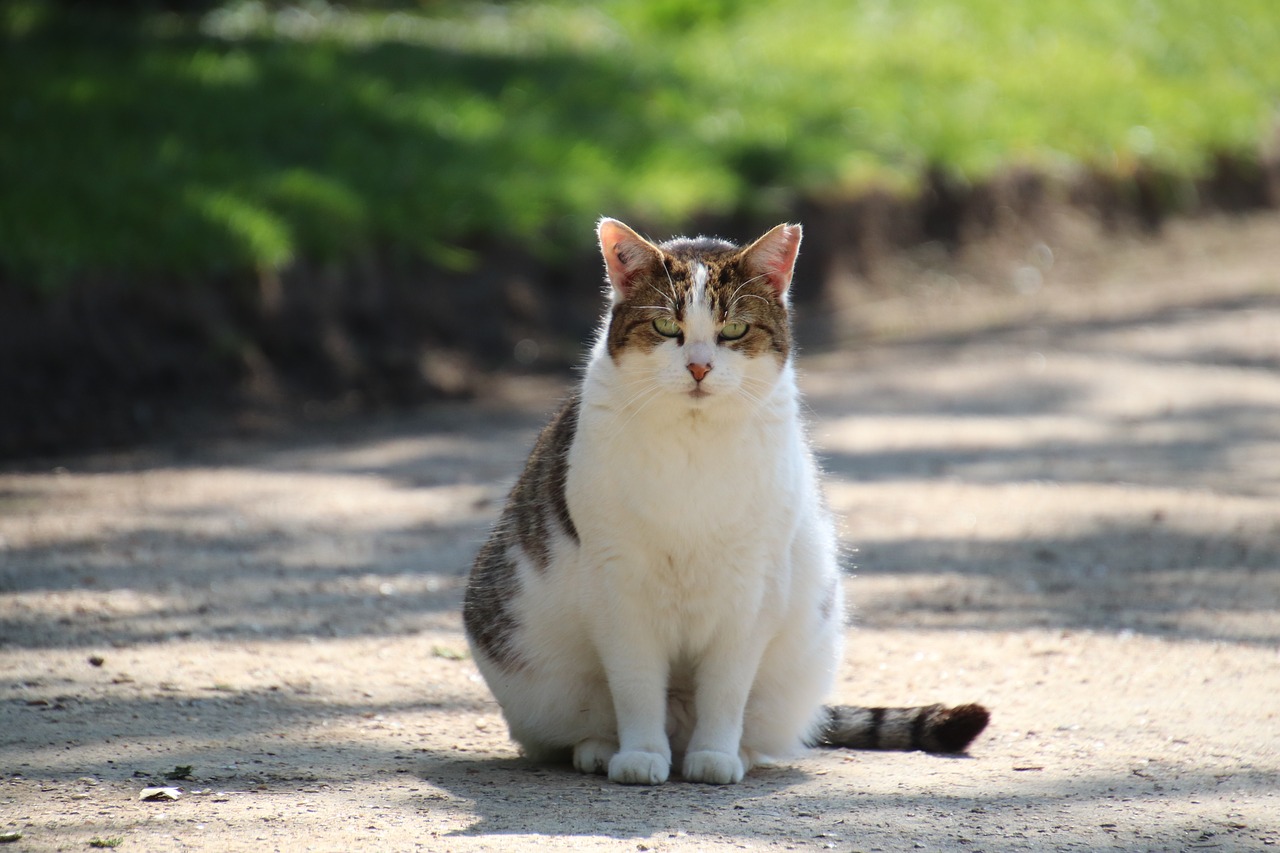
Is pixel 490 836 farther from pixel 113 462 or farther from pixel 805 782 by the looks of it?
pixel 113 462

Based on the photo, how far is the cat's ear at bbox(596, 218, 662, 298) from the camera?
3555 mm

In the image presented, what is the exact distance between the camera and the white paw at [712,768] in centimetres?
351

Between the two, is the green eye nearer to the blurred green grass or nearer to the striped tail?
the striped tail

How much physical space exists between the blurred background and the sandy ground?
631 millimetres

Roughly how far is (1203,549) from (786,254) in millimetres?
2692

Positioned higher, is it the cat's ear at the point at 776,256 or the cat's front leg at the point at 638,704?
the cat's ear at the point at 776,256

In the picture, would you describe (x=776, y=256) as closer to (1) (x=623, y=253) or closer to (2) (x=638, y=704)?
(1) (x=623, y=253)

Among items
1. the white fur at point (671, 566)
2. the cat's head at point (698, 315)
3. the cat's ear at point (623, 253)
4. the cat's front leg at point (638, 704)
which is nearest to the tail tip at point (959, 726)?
the white fur at point (671, 566)

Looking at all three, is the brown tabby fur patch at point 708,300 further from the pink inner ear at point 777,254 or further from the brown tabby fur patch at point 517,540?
the brown tabby fur patch at point 517,540

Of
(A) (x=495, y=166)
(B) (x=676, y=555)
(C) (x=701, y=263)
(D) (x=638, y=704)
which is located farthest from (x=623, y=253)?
(A) (x=495, y=166)

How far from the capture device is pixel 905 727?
384cm

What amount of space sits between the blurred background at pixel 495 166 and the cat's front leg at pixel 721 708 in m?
4.42

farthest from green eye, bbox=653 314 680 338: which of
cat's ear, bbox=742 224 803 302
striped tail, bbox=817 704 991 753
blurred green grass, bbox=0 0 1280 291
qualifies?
blurred green grass, bbox=0 0 1280 291

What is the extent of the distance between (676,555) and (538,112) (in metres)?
7.31
